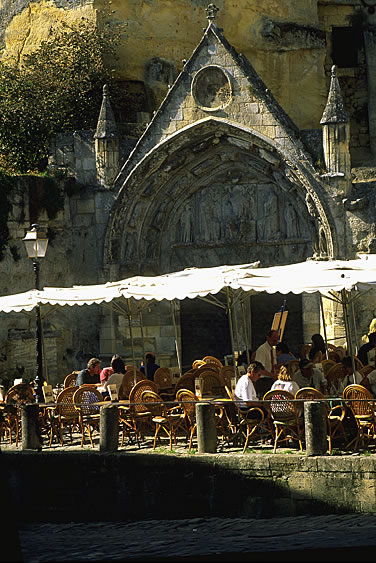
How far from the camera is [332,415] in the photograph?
590 inches

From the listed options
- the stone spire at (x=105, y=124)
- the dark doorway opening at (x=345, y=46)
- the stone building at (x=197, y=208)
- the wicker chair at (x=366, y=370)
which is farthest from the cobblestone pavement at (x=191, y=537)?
the dark doorway opening at (x=345, y=46)

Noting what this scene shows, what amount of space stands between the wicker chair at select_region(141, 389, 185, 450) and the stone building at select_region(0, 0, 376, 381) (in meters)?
6.40

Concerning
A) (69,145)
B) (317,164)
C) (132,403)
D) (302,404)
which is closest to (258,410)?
(302,404)

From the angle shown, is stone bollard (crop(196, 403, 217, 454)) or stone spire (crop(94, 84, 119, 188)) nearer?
stone bollard (crop(196, 403, 217, 454))

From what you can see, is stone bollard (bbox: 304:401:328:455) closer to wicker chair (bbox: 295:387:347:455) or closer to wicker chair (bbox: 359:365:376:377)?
wicker chair (bbox: 295:387:347:455)

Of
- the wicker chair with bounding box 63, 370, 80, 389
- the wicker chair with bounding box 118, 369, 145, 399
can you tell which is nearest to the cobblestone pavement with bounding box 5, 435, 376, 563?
the wicker chair with bounding box 118, 369, 145, 399

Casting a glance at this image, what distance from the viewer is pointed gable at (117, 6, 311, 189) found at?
22328 mm

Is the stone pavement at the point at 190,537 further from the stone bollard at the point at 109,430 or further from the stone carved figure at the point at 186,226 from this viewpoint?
the stone carved figure at the point at 186,226

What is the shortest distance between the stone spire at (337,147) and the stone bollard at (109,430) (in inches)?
321

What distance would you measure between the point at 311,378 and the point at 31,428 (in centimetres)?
410

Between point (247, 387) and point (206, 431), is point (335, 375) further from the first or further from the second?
point (206, 431)

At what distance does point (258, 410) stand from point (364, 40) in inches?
638

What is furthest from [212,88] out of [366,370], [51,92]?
[366,370]

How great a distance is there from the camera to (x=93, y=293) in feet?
57.7
